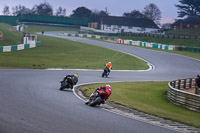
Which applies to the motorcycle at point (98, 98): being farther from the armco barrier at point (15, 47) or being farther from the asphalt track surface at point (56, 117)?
the armco barrier at point (15, 47)

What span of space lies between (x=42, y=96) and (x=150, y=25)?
514 feet

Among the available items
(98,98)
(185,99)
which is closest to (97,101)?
(98,98)

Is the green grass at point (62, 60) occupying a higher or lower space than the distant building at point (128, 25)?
lower

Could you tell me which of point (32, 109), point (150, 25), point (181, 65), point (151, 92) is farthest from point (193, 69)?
point (150, 25)

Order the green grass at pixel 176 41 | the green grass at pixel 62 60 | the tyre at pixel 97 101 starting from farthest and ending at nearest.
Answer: the green grass at pixel 176 41 → the green grass at pixel 62 60 → the tyre at pixel 97 101

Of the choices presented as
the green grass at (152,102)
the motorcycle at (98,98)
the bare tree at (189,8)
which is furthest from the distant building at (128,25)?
the motorcycle at (98,98)

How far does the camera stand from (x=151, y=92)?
80.5ft

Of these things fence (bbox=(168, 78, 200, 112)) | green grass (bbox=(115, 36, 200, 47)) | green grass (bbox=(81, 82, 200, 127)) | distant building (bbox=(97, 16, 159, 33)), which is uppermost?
distant building (bbox=(97, 16, 159, 33))

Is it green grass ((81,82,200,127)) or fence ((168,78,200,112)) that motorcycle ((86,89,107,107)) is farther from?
fence ((168,78,200,112))

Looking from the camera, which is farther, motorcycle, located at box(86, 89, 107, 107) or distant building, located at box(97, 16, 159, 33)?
distant building, located at box(97, 16, 159, 33)

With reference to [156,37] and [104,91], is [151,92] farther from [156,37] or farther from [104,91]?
[156,37]

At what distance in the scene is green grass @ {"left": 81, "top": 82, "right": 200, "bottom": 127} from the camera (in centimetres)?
1613

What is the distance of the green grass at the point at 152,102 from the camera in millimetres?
16127

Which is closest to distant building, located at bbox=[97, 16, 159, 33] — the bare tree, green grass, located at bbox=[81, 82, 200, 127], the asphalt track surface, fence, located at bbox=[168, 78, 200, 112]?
the bare tree
